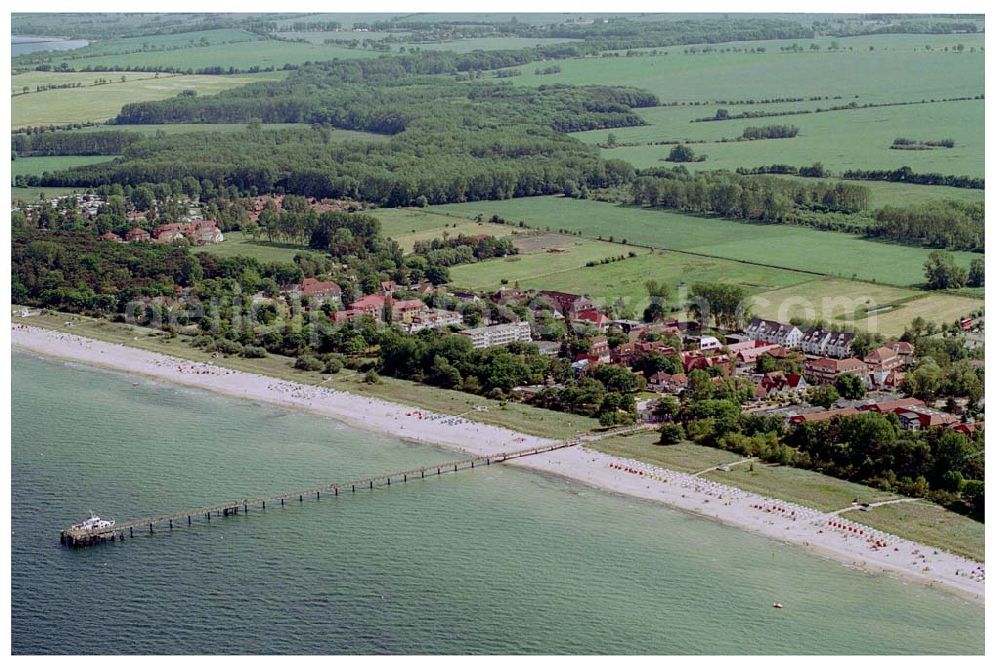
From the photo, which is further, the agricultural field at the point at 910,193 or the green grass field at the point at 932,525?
the agricultural field at the point at 910,193

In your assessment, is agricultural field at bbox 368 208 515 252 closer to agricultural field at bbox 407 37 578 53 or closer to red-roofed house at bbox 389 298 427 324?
red-roofed house at bbox 389 298 427 324

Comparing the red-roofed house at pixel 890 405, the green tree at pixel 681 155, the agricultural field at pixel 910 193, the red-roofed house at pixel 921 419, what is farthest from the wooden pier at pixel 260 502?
the green tree at pixel 681 155

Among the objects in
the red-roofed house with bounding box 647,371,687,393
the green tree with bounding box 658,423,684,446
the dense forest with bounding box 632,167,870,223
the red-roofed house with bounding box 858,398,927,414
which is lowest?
the green tree with bounding box 658,423,684,446

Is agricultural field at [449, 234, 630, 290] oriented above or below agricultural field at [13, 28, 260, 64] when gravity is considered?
below

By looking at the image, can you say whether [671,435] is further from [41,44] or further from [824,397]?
[41,44]

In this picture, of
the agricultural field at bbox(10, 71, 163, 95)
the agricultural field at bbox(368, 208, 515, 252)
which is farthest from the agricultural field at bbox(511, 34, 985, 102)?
the agricultural field at bbox(368, 208, 515, 252)

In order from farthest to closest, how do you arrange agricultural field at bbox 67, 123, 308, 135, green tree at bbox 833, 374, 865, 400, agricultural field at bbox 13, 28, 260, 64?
1. agricultural field at bbox 13, 28, 260, 64
2. agricultural field at bbox 67, 123, 308, 135
3. green tree at bbox 833, 374, 865, 400

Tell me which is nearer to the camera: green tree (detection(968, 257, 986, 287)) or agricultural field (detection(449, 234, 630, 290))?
green tree (detection(968, 257, 986, 287))

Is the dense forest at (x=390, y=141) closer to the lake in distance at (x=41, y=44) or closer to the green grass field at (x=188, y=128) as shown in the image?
the green grass field at (x=188, y=128)
